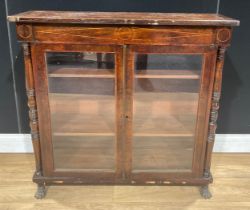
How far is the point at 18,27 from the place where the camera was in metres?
1.39

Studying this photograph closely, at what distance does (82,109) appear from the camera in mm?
1670

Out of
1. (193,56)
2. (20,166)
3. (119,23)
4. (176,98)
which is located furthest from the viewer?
(20,166)

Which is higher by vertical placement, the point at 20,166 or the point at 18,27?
the point at 18,27

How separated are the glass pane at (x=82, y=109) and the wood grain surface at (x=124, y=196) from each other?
0.17m

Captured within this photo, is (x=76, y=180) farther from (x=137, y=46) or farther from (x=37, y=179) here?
(x=137, y=46)

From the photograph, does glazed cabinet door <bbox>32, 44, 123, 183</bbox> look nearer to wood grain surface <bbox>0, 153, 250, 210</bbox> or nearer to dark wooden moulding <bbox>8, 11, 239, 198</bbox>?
dark wooden moulding <bbox>8, 11, 239, 198</bbox>

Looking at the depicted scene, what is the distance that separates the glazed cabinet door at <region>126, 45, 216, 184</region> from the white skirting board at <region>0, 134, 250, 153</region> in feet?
1.81

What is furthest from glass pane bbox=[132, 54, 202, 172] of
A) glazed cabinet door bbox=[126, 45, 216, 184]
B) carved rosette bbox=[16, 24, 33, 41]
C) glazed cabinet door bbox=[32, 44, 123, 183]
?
carved rosette bbox=[16, 24, 33, 41]

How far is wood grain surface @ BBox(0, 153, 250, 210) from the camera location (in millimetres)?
1692

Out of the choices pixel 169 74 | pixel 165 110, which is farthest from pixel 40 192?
pixel 169 74

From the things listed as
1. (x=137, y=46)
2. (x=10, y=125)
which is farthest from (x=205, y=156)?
(x=10, y=125)

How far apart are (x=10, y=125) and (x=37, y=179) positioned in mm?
563

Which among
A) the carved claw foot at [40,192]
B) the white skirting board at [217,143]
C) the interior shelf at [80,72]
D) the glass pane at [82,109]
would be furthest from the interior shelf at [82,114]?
the white skirting board at [217,143]

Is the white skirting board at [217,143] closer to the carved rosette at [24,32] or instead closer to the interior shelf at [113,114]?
the interior shelf at [113,114]
